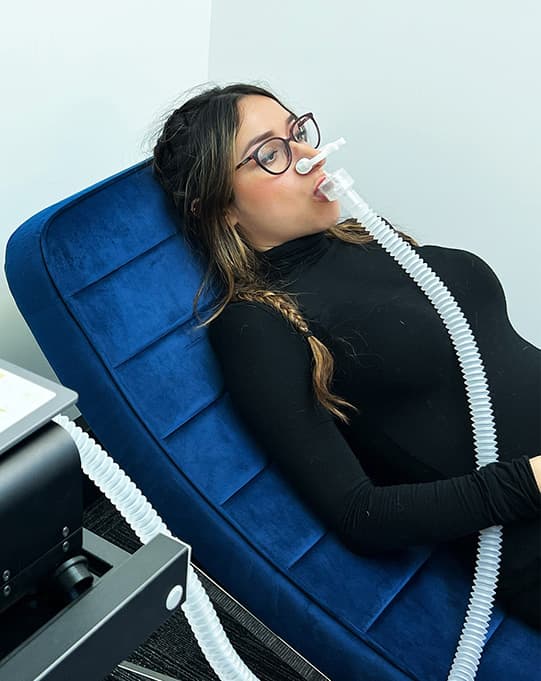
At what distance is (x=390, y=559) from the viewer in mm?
1281

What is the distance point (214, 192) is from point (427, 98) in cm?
69

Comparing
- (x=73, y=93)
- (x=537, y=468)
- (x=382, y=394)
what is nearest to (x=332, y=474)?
(x=382, y=394)

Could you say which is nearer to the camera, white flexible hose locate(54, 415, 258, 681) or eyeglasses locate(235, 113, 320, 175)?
white flexible hose locate(54, 415, 258, 681)

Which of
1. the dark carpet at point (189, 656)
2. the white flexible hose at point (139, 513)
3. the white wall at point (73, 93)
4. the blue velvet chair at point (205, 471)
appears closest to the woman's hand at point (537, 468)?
the blue velvet chair at point (205, 471)

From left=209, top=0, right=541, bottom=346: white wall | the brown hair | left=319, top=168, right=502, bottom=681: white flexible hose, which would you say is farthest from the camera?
left=209, top=0, right=541, bottom=346: white wall

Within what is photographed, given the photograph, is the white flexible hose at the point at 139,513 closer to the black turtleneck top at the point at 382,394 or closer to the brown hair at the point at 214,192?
the black turtleneck top at the point at 382,394

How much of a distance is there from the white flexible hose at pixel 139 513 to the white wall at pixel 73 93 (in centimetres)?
81

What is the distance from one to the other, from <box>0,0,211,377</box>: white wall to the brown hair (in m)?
0.23

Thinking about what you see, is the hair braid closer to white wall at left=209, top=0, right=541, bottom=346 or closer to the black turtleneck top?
the black turtleneck top

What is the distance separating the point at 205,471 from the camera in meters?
1.29

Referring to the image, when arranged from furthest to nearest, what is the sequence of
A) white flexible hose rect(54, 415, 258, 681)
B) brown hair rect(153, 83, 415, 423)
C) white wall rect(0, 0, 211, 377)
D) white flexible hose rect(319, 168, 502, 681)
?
white wall rect(0, 0, 211, 377) < brown hair rect(153, 83, 415, 423) < white flexible hose rect(319, 168, 502, 681) < white flexible hose rect(54, 415, 258, 681)

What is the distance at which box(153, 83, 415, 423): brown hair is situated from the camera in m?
1.36

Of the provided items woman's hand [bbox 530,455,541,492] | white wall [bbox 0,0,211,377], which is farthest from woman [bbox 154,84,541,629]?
white wall [bbox 0,0,211,377]

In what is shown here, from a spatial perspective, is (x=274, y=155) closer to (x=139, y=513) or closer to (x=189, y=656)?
(x=139, y=513)
